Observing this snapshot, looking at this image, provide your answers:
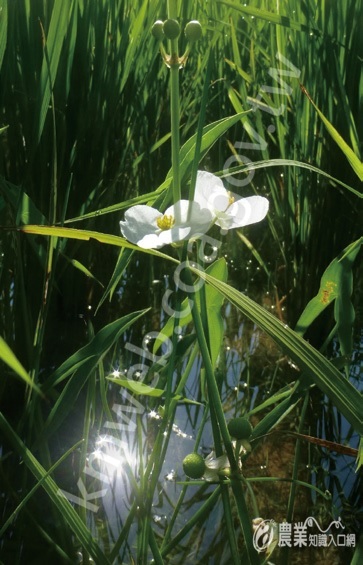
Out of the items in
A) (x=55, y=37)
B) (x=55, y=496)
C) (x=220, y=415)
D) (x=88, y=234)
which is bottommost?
(x=55, y=496)

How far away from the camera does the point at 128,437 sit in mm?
972

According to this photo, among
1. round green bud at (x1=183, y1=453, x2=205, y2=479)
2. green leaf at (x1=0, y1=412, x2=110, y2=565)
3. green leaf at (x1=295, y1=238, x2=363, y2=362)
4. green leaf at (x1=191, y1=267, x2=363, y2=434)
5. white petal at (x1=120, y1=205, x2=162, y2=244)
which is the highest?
white petal at (x1=120, y1=205, x2=162, y2=244)

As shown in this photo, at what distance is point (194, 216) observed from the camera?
46 cm

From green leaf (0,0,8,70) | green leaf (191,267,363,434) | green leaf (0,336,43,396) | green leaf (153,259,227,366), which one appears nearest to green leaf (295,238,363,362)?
green leaf (153,259,227,366)

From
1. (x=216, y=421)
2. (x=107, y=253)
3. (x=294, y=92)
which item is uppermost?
(x=294, y=92)

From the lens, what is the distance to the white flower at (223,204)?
51 cm

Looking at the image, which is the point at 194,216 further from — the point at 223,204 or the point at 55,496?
the point at 55,496

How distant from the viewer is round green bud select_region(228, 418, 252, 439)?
48 centimetres

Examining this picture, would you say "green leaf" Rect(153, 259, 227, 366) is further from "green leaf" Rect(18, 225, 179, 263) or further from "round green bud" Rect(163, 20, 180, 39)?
"round green bud" Rect(163, 20, 180, 39)

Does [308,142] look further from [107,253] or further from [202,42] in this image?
[202,42]

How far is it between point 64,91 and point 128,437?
57 centimetres

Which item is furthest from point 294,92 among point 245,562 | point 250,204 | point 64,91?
point 245,562

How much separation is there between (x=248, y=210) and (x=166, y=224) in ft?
0.22

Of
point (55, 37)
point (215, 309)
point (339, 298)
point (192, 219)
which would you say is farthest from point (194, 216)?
point (55, 37)
